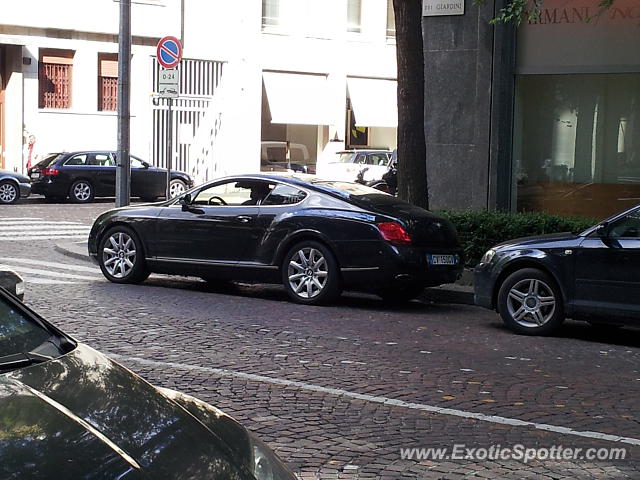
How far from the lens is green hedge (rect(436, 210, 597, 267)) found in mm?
13109

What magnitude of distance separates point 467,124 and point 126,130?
5.63 metres

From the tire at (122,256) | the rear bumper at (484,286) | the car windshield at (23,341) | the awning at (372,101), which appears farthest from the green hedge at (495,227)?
the awning at (372,101)

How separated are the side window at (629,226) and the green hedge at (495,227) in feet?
10.4

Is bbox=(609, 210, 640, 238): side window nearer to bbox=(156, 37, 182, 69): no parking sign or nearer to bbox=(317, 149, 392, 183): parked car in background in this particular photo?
bbox=(156, 37, 182, 69): no parking sign

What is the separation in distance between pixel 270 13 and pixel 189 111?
16.5 ft

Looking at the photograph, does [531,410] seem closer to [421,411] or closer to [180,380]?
[421,411]

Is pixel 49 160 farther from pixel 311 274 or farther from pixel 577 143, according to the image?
pixel 311 274

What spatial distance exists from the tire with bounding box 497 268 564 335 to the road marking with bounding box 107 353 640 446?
3.43 m

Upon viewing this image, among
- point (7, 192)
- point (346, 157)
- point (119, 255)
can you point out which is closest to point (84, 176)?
point (7, 192)

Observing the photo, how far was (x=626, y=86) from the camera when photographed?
1622 cm

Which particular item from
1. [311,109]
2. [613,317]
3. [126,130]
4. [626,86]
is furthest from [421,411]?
[311,109]

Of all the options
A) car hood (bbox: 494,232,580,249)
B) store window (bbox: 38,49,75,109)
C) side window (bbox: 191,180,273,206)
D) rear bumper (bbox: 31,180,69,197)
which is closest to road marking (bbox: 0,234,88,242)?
side window (bbox: 191,180,273,206)

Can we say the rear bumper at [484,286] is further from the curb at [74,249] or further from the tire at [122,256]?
the curb at [74,249]

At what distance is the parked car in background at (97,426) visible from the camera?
108 inches
